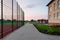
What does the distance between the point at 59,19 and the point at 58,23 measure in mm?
1033

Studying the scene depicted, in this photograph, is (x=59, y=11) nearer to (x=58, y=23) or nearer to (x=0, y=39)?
(x=58, y=23)

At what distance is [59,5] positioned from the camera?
25219 mm

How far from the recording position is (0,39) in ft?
30.7

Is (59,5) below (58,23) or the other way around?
the other way around

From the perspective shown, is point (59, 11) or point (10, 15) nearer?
point (10, 15)

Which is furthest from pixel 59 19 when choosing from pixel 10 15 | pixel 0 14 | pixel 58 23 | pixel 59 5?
pixel 0 14

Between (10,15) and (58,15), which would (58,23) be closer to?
(58,15)

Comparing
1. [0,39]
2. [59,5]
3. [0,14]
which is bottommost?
[0,39]

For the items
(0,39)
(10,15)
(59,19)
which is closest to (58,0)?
(59,19)

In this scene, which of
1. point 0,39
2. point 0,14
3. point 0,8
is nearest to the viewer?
point 0,39

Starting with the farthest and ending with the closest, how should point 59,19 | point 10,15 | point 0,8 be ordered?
point 59,19, point 10,15, point 0,8

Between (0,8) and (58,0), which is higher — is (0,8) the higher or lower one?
the lower one

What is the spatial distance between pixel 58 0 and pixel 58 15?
2.72 metres

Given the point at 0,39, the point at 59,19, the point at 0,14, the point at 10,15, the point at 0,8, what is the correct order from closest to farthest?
the point at 0,39
the point at 0,8
the point at 0,14
the point at 10,15
the point at 59,19
